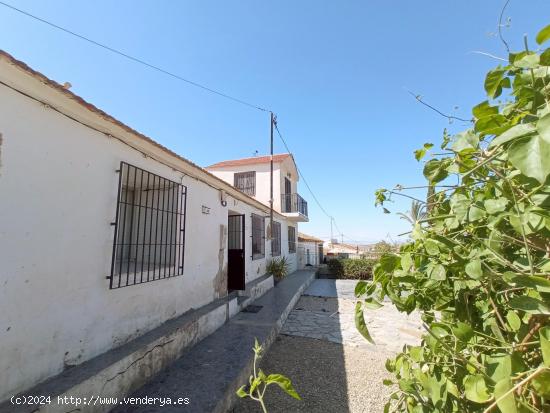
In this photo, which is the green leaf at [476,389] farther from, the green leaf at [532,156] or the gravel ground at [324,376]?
the gravel ground at [324,376]

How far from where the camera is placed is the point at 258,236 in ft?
33.7

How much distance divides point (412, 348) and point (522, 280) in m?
0.61

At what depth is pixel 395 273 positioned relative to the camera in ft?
2.77

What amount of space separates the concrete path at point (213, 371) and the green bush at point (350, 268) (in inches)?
382

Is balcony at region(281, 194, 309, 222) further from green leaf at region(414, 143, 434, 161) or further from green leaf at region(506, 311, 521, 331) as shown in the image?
green leaf at region(506, 311, 521, 331)

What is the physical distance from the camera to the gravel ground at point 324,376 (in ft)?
10.9

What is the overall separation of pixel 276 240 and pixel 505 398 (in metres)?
12.1

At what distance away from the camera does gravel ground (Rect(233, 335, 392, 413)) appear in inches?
131

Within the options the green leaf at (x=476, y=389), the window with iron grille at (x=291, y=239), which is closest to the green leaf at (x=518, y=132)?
the green leaf at (x=476, y=389)

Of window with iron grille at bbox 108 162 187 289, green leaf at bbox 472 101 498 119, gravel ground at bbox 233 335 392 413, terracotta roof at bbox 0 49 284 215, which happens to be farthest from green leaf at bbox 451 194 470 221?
window with iron grille at bbox 108 162 187 289

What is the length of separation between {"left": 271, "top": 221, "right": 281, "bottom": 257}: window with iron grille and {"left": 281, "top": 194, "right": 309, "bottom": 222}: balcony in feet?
4.16

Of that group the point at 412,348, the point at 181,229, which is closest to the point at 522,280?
the point at 412,348

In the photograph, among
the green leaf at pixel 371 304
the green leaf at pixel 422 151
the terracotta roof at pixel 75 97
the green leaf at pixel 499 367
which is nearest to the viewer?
the green leaf at pixel 499 367

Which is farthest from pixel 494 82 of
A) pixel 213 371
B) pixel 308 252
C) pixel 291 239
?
pixel 308 252
